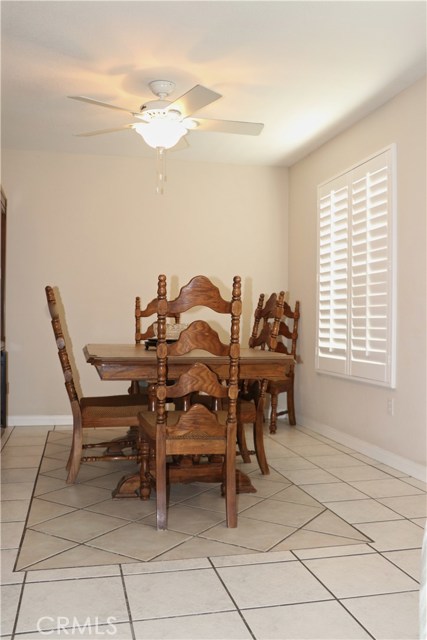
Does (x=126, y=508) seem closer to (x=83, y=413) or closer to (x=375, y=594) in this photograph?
(x=83, y=413)

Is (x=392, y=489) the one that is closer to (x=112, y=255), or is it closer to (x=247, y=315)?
(x=247, y=315)

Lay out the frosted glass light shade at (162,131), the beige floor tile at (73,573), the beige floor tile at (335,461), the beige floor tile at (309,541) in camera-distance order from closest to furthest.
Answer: the beige floor tile at (73,573), the beige floor tile at (309,541), the frosted glass light shade at (162,131), the beige floor tile at (335,461)

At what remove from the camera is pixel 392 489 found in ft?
11.1

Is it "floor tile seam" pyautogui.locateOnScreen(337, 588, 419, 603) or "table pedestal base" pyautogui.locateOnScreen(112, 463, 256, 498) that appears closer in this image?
"floor tile seam" pyautogui.locateOnScreen(337, 588, 419, 603)

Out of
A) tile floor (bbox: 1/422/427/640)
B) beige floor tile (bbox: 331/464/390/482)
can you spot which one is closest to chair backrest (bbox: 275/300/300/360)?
beige floor tile (bbox: 331/464/390/482)

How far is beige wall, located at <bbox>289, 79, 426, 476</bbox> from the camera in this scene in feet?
12.1

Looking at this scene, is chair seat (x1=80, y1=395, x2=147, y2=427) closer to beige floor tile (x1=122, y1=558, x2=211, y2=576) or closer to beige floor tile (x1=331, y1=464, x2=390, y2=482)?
beige floor tile (x1=122, y1=558, x2=211, y2=576)

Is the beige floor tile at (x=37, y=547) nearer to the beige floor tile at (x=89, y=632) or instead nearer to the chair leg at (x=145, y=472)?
the beige floor tile at (x=89, y=632)

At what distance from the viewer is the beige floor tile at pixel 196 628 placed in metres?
1.73

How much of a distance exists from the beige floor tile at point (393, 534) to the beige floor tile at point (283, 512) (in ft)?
0.91

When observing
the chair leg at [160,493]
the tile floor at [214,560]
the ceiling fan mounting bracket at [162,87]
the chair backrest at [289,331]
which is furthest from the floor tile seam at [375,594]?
the chair backrest at [289,331]

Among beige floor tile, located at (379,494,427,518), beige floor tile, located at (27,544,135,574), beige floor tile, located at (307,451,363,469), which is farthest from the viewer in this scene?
beige floor tile, located at (307,451,363,469)

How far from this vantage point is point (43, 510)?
2898 millimetres

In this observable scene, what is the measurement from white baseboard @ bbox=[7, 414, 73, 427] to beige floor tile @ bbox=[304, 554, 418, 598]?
3585 mm
